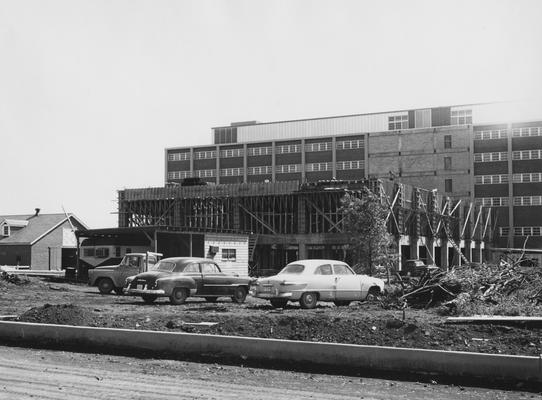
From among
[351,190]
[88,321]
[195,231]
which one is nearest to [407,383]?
[88,321]

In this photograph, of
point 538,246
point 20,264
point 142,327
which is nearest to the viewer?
point 142,327

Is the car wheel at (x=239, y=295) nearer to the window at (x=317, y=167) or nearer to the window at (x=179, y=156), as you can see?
the window at (x=317, y=167)

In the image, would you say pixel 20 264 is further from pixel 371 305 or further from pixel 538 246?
pixel 538 246

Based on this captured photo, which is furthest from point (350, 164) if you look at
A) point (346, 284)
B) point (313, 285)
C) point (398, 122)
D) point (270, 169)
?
point (313, 285)

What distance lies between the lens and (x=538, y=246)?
73.1 m

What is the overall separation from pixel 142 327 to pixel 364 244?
23298 millimetres

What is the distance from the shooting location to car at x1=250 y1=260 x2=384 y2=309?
20828 millimetres

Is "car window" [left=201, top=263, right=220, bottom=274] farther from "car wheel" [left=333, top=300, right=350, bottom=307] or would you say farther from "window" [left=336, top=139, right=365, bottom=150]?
"window" [left=336, top=139, right=365, bottom=150]

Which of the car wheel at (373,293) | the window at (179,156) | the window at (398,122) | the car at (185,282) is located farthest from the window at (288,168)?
the car wheel at (373,293)

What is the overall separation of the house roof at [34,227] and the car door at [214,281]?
3903 cm

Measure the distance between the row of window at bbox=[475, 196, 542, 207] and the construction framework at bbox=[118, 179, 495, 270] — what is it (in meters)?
11.5

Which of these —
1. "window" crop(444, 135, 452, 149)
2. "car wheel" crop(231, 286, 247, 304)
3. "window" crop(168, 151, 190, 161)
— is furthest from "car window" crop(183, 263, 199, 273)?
"window" crop(168, 151, 190, 161)

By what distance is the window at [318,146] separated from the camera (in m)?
83.3

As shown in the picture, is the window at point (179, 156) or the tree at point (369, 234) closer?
the tree at point (369, 234)
